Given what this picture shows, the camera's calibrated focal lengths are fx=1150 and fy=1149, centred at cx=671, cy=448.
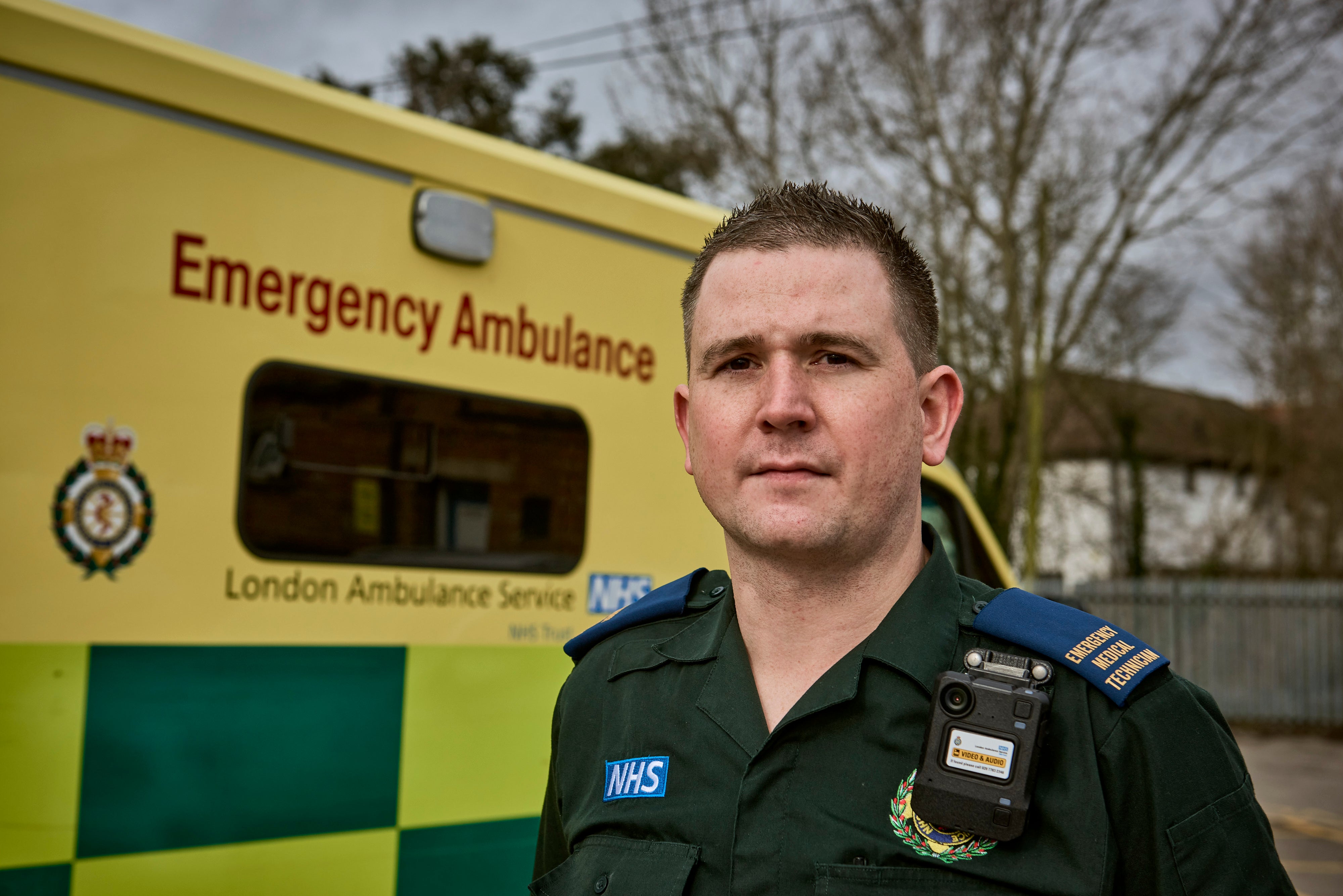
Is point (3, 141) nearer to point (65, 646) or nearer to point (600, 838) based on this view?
point (65, 646)

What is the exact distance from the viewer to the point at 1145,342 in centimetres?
1557

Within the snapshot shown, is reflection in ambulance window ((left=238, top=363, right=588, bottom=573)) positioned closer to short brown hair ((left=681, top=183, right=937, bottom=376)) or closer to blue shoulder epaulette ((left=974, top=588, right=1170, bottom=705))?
short brown hair ((left=681, top=183, right=937, bottom=376))

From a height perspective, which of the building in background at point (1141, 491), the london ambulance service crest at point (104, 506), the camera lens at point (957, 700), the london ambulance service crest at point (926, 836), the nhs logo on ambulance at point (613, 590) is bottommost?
the london ambulance service crest at point (926, 836)

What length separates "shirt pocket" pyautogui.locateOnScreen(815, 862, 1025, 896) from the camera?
1.26 m

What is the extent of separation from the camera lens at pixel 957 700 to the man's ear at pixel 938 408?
0.32 meters

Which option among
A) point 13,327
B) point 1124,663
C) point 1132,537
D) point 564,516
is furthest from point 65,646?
point 1132,537

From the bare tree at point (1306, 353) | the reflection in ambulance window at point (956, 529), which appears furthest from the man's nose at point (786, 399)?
the bare tree at point (1306, 353)

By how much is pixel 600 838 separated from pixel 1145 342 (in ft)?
51.3

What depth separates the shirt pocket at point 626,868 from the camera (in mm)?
1378

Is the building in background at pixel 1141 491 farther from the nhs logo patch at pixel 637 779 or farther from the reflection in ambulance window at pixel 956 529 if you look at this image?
the nhs logo patch at pixel 637 779

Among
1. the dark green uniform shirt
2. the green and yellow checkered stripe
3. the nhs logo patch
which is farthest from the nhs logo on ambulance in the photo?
the nhs logo patch

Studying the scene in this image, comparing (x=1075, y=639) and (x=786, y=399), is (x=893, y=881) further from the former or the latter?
(x=786, y=399)

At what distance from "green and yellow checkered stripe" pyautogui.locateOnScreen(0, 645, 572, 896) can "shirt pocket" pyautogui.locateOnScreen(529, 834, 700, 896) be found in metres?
1.21

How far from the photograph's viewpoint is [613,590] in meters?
3.22
